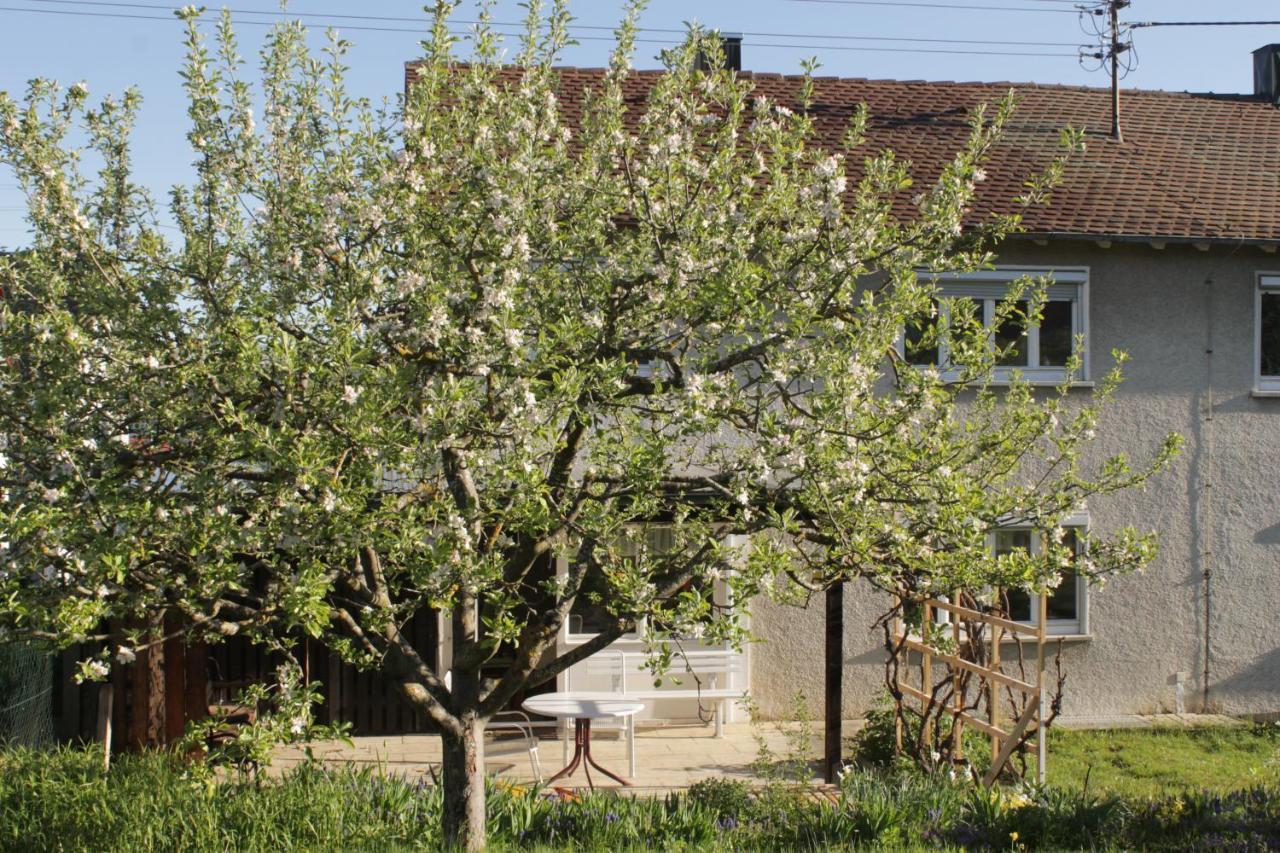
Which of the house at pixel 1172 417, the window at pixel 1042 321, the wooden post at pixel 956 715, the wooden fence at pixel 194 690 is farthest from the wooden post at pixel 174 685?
the window at pixel 1042 321

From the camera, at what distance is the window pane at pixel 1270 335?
46.5 feet

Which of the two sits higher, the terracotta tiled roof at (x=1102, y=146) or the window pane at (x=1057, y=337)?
the terracotta tiled roof at (x=1102, y=146)

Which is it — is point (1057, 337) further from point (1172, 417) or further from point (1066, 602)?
point (1066, 602)

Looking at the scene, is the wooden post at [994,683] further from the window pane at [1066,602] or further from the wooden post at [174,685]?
the wooden post at [174,685]

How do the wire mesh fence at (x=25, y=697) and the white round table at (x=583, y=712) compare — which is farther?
the white round table at (x=583, y=712)

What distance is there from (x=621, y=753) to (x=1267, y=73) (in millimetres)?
13271

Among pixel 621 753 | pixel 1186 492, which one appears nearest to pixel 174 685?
pixel 621 753

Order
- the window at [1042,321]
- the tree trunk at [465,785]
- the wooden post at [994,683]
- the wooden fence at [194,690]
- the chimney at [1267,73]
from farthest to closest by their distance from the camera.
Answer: the chimney at [1267,73] < the window at [1042,321] < the wooden fence at [194,690] < the wooden post at [994,683] < the tree trunk at [465,785]

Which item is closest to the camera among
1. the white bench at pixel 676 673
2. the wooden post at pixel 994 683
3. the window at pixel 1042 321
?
the wooden post at pixel 994 683

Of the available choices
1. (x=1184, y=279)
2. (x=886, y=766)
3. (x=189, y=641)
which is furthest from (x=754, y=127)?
(x=1184, y=279)

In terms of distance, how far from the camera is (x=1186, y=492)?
13.8 metres

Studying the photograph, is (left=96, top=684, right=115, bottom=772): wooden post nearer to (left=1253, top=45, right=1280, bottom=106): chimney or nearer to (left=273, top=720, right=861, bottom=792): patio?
(left=273, top=720, right=861, bottom=792): patio

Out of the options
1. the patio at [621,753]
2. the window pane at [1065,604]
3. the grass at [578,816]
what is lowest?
the patio at [621,753]

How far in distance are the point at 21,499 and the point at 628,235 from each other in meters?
3.01
